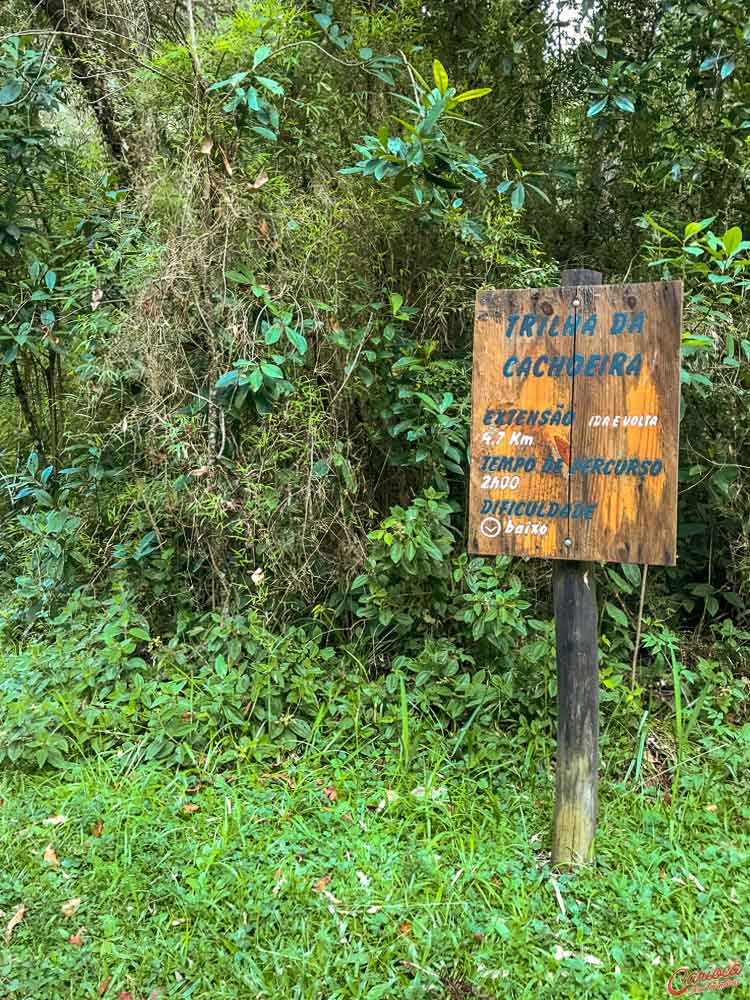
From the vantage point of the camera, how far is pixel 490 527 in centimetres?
251

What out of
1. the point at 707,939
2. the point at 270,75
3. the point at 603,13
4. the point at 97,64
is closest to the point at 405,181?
the point at 270,75

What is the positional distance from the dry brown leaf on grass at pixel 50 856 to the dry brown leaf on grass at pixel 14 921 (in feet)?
0.62

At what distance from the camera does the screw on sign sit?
2336 millimetres

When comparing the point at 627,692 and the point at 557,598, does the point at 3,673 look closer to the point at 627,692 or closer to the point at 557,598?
the point at 557,598

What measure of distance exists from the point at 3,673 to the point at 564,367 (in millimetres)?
3038

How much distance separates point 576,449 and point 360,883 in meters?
1.63

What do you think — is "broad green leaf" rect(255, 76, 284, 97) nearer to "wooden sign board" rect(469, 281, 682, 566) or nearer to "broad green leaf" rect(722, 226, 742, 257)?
"wooden sign board" rect(469, 281, 682, 566)

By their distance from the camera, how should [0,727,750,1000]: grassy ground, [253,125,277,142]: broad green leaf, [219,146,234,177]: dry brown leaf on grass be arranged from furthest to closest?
[219,146,234,177]: dry brown leaf on grass
[253,125,277,142]: broad green leaf
[0,727,750,1000]: grassy ground

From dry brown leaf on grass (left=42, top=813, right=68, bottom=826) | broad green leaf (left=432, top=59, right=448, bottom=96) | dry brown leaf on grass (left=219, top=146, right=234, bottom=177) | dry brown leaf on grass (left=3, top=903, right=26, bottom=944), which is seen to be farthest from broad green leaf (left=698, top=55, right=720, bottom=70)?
dry brown leaf on grass (left=3, top=903, right=26, bottom=944)

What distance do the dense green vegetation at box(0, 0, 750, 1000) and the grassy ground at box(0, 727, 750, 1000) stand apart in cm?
2

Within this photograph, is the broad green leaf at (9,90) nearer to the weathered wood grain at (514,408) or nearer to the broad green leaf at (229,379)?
the broad green leaf at (229,379)

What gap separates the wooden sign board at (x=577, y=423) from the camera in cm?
233

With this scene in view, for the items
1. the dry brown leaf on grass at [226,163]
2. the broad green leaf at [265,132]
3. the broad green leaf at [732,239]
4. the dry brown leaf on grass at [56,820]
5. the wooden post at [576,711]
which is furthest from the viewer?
the dry brown leaf on grass at [226,163]

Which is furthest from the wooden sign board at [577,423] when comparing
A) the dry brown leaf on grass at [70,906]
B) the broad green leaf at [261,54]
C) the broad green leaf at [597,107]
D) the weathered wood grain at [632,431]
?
the dry brown leaf on grass at [70,906]
